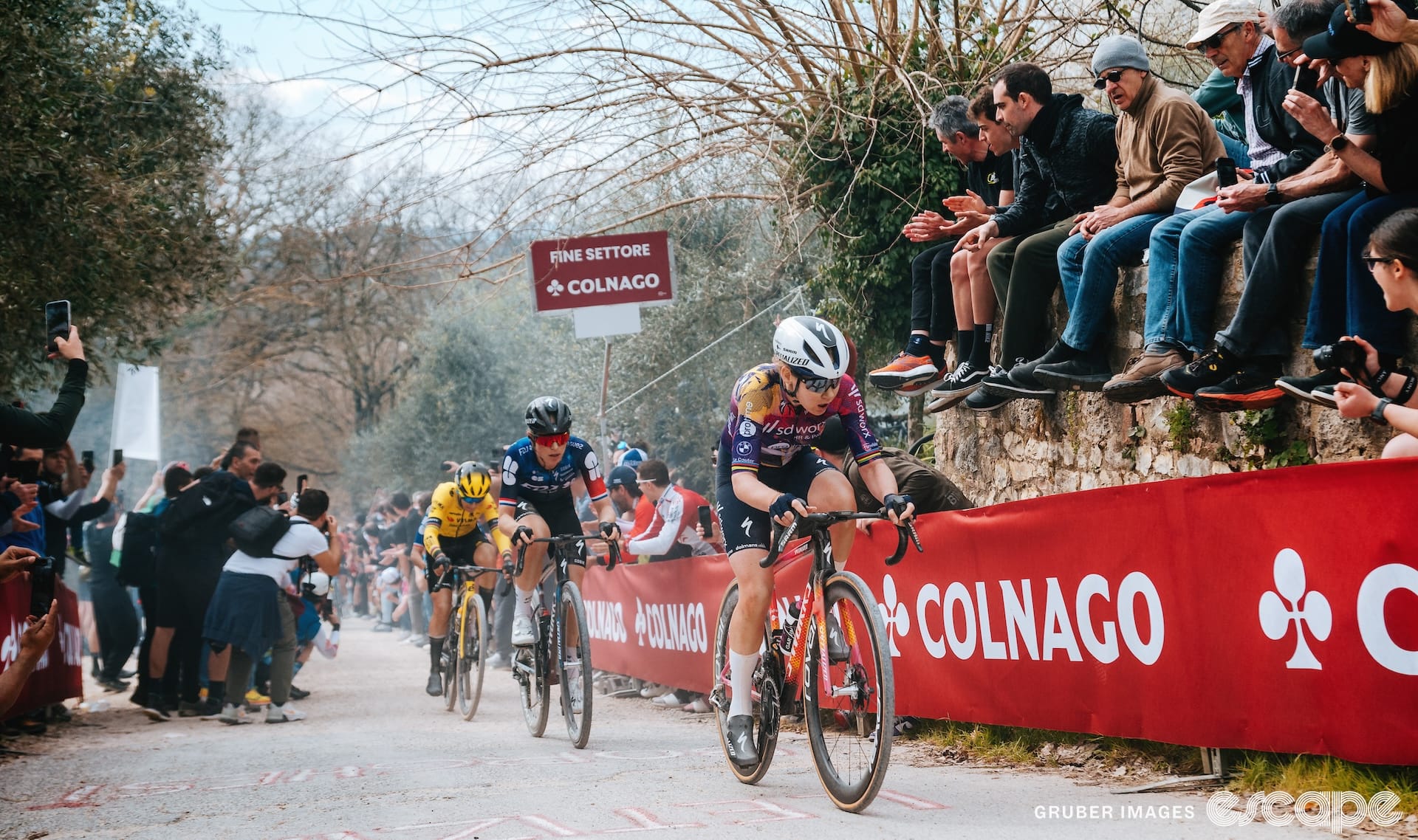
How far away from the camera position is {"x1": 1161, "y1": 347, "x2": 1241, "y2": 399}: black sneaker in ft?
19.4

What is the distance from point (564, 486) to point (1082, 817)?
5413 mm

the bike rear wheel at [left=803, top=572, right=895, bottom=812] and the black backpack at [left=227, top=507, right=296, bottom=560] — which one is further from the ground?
the black backpack at [left=227, top=507, right=296, bottom=560]

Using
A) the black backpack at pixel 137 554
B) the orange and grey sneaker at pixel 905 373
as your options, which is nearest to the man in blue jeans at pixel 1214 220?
the orange and grey sneaker at pixel 905 373

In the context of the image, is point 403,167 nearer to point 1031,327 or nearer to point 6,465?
point 6,465

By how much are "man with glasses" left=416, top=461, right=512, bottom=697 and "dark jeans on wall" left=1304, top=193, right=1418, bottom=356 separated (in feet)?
23.5

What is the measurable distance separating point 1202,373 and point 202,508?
864cm

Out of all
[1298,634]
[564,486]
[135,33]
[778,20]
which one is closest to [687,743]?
[564,486]

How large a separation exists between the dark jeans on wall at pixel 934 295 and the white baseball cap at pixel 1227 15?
106 inches

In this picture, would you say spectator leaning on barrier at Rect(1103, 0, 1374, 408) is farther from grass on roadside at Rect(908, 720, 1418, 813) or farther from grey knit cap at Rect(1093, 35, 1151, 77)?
grass on roadside at Rect(908, 720, 1418, 813)

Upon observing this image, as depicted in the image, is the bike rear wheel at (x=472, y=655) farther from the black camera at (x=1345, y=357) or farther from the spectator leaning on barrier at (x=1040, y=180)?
the black camera at (x=1345, y=357)

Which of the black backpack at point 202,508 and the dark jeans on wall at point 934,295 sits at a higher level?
the dark jeans on wall at point 934,295

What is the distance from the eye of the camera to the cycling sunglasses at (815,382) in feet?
18.5

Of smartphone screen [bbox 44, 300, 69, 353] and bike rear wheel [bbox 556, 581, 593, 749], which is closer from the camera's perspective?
smartphone screen [bbox 44, 300, 69, 353]

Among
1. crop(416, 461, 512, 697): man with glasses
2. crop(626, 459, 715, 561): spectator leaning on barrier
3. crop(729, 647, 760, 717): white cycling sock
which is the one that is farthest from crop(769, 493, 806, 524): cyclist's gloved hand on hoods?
crop(416, 461, 512, 697): man with glasses
